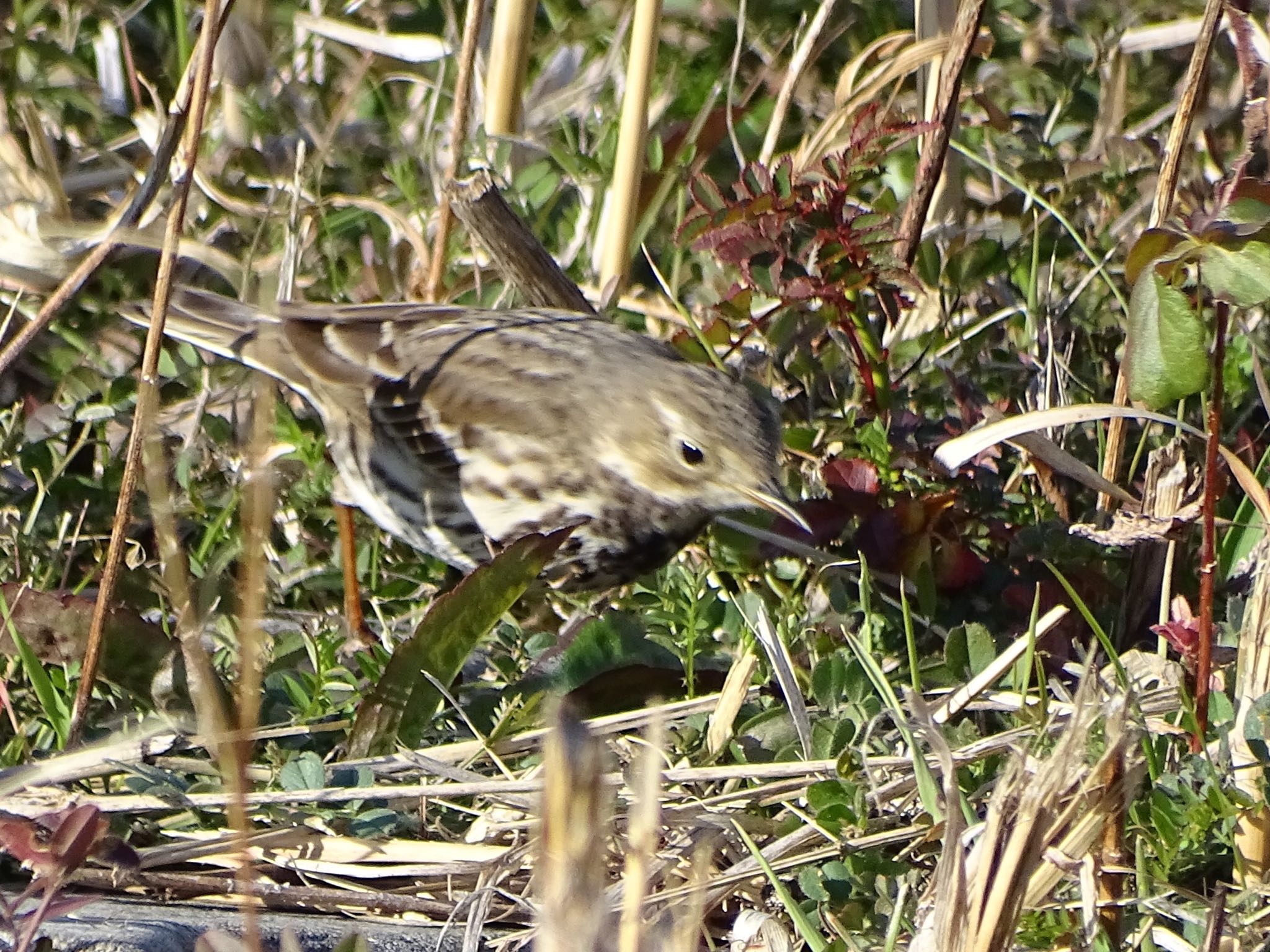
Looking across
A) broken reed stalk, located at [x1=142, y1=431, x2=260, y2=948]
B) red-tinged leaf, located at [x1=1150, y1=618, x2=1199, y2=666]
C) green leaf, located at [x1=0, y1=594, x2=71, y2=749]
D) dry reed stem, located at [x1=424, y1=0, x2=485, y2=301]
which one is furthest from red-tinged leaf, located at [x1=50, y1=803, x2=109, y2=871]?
dry reed stem, located at [x1=424, y1=0, x2=485, y2=301]

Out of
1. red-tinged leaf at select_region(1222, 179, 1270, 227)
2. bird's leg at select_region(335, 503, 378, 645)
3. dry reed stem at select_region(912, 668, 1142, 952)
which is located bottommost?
bird's leg at select_region(335, 503, 378, 645)

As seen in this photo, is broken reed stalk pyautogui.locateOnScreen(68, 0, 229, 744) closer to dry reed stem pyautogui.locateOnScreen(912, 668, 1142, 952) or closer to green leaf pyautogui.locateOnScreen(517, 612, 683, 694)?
green leaf pyautogui.locateOnScreen(517, 612, 683, 694)

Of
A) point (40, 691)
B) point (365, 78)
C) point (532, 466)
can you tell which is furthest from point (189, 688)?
point (365, 78)

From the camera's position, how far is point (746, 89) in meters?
5.45

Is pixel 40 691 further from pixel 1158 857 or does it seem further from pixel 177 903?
pixel 1158 857

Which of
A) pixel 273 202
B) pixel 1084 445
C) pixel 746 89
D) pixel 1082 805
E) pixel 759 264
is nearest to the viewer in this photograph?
pixel 1082 805

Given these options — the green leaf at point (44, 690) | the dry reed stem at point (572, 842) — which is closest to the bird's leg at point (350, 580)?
the green leaf at point (44, 690)

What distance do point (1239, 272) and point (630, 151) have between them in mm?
2111

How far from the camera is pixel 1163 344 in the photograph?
8.96ft

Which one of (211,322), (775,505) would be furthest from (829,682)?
(211,322)

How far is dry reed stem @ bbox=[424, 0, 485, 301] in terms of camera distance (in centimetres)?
420

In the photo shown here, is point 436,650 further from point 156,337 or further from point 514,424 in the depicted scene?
point 514,424

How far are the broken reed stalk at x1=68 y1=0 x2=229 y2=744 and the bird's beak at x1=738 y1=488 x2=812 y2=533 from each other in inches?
47.0

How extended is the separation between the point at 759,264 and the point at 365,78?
7.31ft
